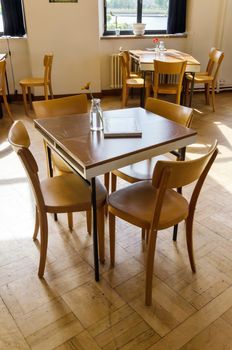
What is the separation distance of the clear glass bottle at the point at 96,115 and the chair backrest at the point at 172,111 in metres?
0.55

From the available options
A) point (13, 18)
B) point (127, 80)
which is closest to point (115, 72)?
point (127, 80)

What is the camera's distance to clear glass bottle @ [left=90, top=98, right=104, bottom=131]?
1817mm

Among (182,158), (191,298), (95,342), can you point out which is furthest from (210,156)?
(95,342)

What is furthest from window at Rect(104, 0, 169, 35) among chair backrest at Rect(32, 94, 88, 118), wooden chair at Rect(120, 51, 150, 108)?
chair backrest at Rect(32, 94, 88, 118)

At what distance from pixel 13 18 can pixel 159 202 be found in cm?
450

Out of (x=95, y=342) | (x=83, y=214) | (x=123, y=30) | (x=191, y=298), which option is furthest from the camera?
(x=123, y=30)

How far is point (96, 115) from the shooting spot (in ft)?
6.01

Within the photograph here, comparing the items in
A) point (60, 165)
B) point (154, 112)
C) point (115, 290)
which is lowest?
point (115, 290)

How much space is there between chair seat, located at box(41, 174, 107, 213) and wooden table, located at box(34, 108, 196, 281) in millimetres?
147

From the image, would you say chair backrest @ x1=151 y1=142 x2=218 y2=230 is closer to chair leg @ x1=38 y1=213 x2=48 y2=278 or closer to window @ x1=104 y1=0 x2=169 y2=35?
chair leg @ x1=38 y1=213 x2=48 y2=278

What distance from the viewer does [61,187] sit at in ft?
6.16

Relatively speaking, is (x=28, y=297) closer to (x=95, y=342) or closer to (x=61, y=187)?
(x=95, y=342)

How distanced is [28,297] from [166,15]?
16.7 feet

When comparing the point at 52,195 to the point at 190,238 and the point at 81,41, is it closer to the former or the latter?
the point at 190,238
